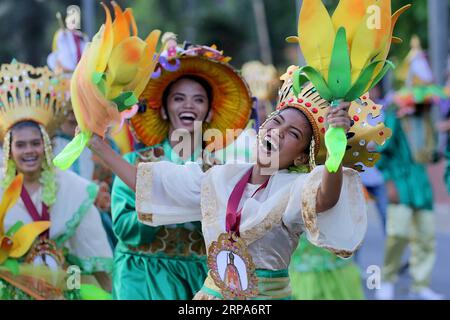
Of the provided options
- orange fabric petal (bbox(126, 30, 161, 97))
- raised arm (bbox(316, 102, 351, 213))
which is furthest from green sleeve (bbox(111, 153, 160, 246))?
raised arm (bbox(316, 102, 351, 213))

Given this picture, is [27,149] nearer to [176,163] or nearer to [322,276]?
[176,163]

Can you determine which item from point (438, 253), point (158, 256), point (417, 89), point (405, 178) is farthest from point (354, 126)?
point (438, 253)

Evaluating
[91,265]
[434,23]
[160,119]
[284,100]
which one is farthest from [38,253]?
Result: [434,23]

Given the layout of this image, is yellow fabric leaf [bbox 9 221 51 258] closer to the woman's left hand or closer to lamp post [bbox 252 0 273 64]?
the woman's left hand

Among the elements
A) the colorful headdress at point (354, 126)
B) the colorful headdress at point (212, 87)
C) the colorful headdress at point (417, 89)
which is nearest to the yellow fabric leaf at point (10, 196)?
the colorful headdress at point (212, 87)

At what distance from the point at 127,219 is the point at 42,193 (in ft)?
1.67

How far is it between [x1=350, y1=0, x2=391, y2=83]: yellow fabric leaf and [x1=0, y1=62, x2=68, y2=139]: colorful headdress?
2378 millimetres

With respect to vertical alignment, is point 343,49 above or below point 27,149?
below

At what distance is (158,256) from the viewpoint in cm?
522

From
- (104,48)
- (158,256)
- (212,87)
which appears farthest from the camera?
(212,87)

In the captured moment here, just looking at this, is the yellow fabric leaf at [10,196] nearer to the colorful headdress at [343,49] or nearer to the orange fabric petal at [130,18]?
the orange fabric petal at [130,18]
